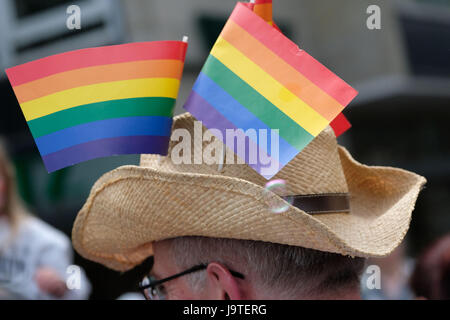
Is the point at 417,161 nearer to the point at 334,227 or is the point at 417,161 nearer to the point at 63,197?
the point at 63,197

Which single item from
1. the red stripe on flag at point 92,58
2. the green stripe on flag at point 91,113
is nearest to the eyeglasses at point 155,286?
the green stripe on flag at point 91,113

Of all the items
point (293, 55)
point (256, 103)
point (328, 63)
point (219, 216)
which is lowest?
point (219, 216)

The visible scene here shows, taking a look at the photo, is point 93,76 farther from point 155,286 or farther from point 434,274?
point 434,274

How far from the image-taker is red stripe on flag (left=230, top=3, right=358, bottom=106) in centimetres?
136

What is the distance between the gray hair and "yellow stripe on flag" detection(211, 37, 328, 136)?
1.18 ft

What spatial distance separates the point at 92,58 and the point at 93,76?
0.05 m

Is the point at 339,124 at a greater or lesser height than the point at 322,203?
greater

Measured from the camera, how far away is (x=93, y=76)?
4.62 feet

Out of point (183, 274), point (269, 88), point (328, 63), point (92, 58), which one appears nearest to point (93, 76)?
point (92, 58)

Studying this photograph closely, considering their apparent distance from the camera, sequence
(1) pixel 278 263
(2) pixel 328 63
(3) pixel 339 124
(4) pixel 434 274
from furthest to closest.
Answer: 1. (2) pixel 328 63
2. (4) pixel 434 274
3. (3) pixel 339 124
4. (1) pixel 278 263

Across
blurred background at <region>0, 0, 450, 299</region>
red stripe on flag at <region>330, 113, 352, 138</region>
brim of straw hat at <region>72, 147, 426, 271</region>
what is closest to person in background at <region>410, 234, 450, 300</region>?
brim of straw hat at <region>72, 147, 426, 271</region>

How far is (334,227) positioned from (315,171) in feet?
0.54

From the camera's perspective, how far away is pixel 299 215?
1273 mm

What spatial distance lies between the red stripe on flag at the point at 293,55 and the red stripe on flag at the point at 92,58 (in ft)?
0.65
